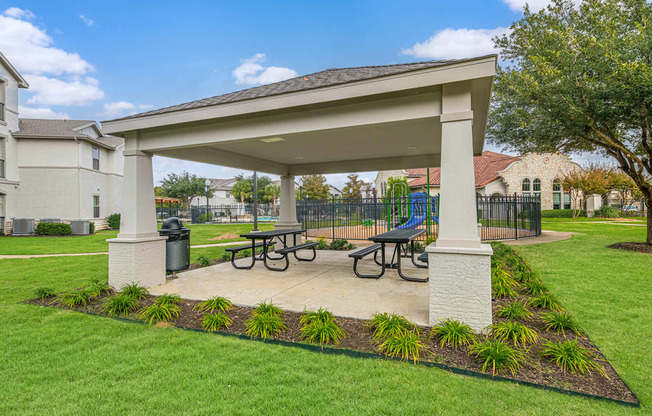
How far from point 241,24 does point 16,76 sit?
587 inches

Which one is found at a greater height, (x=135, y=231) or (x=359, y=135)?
(x=359, y=135)

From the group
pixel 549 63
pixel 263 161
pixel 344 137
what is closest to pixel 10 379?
pixel 344 137

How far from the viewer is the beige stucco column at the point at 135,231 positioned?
5852 millimetres

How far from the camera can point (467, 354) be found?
329cm

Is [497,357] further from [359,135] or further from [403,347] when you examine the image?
[359,135]

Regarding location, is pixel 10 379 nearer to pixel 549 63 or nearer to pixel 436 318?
pixel 436 318

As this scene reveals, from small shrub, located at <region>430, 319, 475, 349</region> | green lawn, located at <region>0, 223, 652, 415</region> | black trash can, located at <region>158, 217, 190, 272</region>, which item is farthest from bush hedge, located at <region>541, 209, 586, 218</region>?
black trash can, located at <region>158, 217, 190, 272</region>

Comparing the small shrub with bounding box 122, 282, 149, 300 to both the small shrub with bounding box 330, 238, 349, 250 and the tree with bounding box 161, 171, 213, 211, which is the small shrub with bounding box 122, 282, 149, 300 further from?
the tree with bounding box 161, 171, 213, 211

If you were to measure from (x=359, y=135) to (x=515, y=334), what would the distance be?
3.90m

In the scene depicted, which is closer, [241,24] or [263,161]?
[263,161]

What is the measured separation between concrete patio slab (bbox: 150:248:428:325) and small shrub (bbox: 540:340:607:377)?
134 centimetres

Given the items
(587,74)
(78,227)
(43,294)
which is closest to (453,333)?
(43,294)

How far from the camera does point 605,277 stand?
261 inches

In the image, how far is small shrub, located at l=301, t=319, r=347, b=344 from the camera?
3.61 metres
